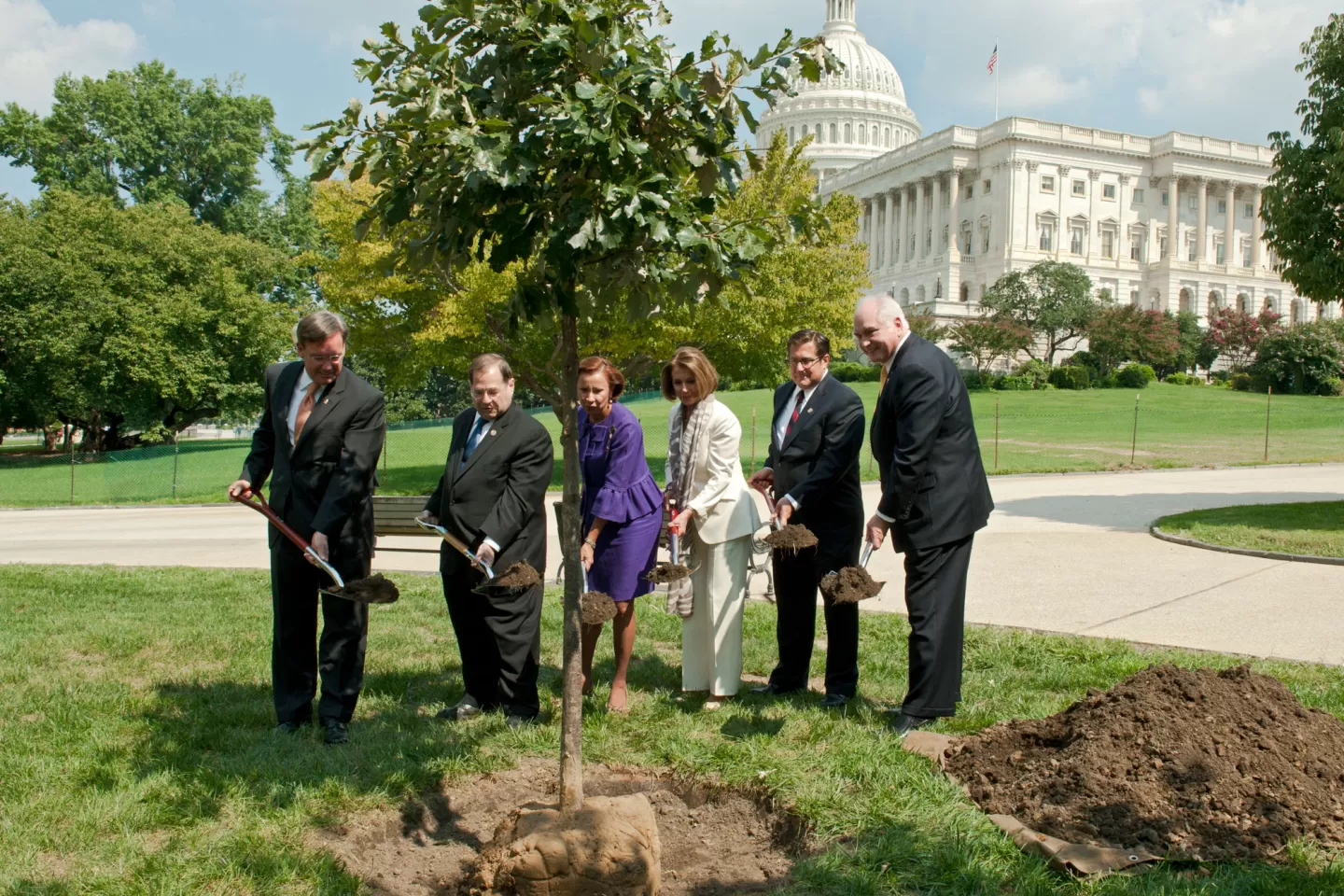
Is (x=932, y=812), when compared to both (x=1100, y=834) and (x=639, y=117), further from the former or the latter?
(x=639, y=117)

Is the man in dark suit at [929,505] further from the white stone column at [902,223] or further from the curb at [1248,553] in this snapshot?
the white stone column at [902,223]

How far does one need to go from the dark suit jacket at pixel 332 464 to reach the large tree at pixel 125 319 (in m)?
34.7

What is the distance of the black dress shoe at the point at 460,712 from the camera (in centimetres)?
560

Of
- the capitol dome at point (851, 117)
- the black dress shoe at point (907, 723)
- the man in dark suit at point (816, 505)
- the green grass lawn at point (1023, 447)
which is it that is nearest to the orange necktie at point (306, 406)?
the man in dark suit at point (816, 505)

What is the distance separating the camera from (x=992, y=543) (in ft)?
42.1

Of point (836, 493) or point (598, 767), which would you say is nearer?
point (598, 767)

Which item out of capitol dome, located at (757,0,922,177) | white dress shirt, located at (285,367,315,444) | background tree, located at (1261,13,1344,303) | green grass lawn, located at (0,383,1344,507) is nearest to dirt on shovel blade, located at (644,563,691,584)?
white dress shirt, located at (285,367,315,444)

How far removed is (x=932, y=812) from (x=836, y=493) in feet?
7.11

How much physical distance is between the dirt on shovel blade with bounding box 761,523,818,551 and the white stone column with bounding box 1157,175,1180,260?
10524 cm

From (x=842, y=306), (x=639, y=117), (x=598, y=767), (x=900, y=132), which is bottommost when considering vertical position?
(x=598, y=767)

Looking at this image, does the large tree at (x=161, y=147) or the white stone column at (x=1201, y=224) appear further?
the white stone column at (x=1201, y=224)

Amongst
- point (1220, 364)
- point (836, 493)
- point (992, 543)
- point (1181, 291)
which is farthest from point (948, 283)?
point (836, 493)

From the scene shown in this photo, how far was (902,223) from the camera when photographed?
11175 cm

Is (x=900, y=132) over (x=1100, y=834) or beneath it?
over
